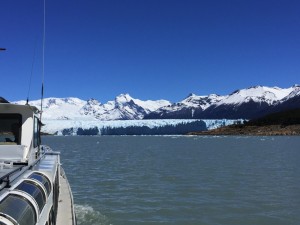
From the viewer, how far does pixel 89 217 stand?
1429 centimetres

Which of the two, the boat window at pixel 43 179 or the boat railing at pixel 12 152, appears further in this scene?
the boat railing at pixel 12 152

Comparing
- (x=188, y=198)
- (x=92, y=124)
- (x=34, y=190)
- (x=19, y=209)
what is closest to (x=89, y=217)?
(x=188, y=198)

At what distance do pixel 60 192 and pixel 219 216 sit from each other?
17.3 ft

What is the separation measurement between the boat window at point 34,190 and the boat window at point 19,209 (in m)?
0.46

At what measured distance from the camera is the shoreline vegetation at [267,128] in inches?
6115

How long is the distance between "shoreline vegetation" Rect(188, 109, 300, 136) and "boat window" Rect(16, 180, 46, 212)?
151 metres

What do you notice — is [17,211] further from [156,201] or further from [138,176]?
[138,176]

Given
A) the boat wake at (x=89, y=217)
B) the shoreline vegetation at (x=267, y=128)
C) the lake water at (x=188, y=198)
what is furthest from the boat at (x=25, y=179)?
the shoreline vegetation at (x=267, y=128)

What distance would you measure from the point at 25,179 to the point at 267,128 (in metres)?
162

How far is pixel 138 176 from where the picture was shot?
86.2 feet

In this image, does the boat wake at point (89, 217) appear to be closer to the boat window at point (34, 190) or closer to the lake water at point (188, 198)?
the lake water at point (188, 198)

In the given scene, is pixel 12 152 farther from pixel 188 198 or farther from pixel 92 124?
pixel 92 124

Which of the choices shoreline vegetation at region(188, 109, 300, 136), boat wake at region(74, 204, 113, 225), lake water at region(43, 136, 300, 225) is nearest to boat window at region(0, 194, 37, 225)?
boat wake at region(74, 204, 113, 225)

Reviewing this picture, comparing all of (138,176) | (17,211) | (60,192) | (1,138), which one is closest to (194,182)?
(138,176)
